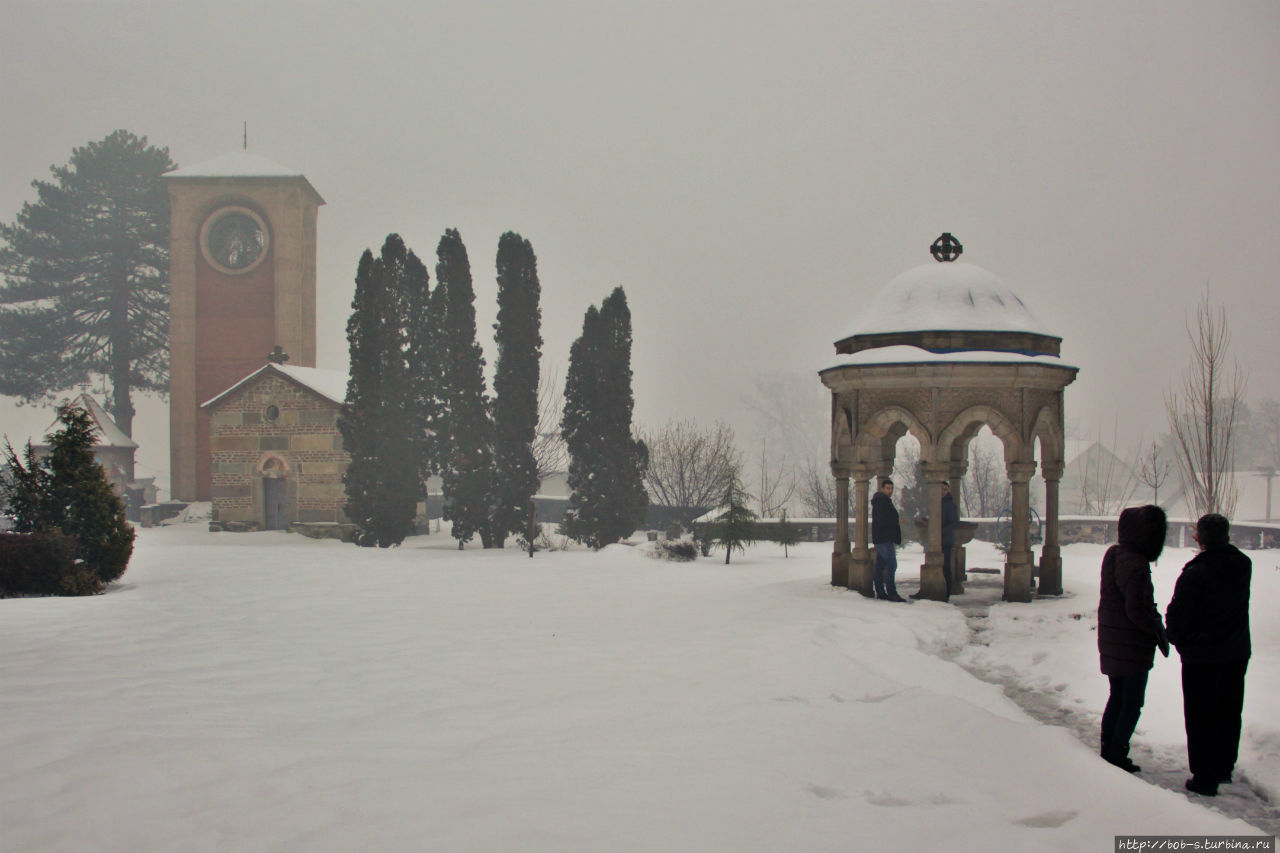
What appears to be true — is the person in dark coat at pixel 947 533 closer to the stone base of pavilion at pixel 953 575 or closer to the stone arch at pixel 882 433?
the stone base of pavilion at pixel 953 575

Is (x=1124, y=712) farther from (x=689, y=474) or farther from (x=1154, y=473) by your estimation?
(x=689, y=474)

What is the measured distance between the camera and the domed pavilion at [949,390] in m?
12.1

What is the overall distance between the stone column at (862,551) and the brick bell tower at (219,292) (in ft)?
101

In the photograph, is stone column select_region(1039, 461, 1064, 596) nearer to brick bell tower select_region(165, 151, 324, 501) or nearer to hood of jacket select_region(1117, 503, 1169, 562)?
hood of jacket select_region(1117, 503, 1169, 562)

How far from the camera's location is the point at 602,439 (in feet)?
78.8

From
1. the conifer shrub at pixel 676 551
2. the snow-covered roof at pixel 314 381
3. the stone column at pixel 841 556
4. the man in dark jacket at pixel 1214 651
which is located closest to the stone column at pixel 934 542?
the stone column at pixel 841 556

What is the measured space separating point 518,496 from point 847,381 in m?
12.6

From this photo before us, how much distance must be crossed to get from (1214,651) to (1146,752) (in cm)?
114

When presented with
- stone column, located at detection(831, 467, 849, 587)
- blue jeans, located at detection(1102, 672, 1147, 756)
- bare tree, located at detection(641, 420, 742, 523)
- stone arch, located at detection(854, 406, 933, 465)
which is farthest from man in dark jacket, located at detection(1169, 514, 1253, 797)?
bare tree, located at detection(641, 420, 742, 523)

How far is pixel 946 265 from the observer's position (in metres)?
13.1

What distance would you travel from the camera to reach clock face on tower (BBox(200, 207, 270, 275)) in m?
38.2

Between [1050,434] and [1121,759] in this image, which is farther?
[1050,434]

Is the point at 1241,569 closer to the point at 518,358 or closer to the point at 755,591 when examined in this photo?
the point at 755,591

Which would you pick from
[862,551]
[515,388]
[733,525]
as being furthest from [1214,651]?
[515,388]
